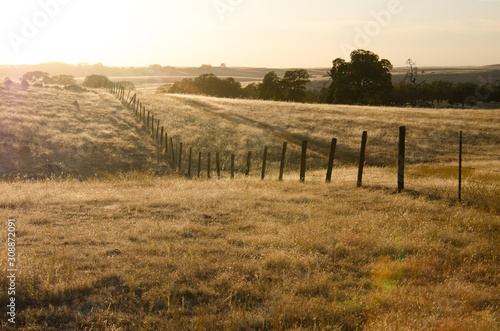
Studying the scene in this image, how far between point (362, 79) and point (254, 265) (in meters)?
57.9

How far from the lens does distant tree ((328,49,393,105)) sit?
2238 inches

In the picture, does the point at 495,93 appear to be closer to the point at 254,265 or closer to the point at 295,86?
the point at 295,86

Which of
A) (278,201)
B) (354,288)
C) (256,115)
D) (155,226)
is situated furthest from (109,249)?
(256,115)

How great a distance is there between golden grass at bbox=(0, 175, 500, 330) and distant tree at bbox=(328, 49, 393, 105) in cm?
5046

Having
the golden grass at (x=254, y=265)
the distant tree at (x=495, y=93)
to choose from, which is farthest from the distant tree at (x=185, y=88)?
the golden grass at (x=254, y=265)

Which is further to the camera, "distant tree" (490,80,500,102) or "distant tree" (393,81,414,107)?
"distant tree" (393,81,414,107)

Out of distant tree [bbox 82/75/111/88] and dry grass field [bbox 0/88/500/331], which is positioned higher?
distant tree [bbox 82/75/111/88]

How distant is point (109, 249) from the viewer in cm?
686

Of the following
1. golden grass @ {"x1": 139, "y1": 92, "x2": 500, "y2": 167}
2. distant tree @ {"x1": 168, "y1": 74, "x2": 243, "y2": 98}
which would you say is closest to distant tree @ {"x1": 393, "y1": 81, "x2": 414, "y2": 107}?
golden grass @ {"x1": 139, "y1": 92, "x2": 500, "y2": 167}

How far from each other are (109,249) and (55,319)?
211 cm

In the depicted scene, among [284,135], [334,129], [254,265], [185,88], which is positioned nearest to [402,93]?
[334,129]

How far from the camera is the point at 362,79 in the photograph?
59156mm

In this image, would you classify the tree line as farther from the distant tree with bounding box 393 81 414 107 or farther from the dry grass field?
the dry grass field

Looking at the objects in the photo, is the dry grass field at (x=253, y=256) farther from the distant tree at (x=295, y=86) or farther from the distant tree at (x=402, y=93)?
the distant tree at (x=402, y=93)
